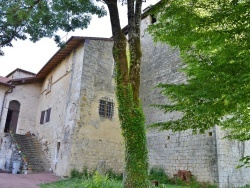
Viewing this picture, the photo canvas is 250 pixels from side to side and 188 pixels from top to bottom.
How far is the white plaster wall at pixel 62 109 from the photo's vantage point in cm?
1414

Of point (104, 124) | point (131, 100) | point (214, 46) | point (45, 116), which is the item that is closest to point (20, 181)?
point (104, 124)

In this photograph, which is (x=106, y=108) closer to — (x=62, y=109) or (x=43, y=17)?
(x=62, y=109)

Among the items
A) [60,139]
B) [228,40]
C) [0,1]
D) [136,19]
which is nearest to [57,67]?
[60,139]

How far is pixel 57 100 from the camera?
57.1 feet

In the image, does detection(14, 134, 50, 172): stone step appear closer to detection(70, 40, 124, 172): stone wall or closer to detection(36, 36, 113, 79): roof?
detection(70, 40, 124, 172): stone wall

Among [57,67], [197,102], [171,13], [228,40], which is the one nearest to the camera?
[228,40]

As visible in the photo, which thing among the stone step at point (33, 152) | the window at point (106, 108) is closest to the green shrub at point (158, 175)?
the window at point (106, 108)

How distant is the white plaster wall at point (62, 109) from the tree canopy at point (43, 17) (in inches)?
288

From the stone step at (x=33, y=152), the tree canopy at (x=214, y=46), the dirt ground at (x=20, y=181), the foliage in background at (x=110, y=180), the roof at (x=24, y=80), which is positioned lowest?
the dirt ground at (x=20, y=181)

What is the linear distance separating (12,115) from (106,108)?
31.1ft

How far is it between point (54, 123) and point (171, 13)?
43.5 ft

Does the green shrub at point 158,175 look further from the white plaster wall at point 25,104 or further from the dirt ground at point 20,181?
the white plaster wall at point 25,104

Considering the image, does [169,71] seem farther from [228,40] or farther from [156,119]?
[228,40]

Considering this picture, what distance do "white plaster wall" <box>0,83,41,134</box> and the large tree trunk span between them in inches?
641
